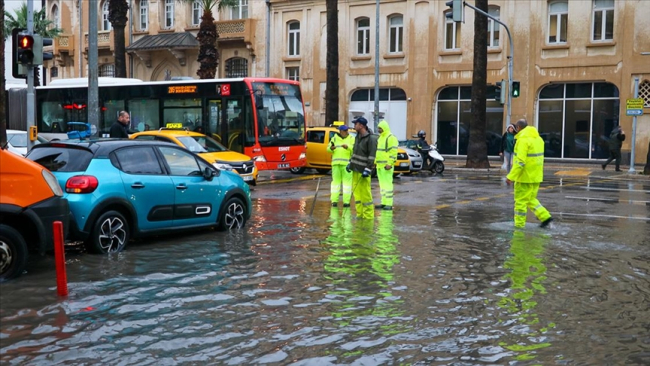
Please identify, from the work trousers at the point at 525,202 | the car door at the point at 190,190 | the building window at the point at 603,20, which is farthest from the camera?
the building window at the point at 603,20

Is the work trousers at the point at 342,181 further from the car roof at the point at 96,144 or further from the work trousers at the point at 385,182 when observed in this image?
the car roof at the point at 96,144

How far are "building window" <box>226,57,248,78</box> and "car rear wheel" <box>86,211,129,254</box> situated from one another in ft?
119

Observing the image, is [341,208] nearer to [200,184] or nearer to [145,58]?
[200,184]

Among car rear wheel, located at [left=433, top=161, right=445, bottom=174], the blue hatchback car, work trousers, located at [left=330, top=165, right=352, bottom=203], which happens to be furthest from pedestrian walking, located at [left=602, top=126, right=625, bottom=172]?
the blue hatchback car

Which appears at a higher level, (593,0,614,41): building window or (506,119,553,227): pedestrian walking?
(593,0,614,41): building window

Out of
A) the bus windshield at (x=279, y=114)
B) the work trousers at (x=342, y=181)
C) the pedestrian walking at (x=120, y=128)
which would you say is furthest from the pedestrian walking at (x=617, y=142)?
the pedestrian walking at (x=120, y=128)

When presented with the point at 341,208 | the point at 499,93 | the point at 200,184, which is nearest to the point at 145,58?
the point at 499,93

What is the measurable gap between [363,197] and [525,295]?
261 inches

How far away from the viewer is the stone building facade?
3459cm

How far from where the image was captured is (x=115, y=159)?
10477 millimetres

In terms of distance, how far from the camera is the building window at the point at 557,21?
35.8m

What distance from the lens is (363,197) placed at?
14570mm

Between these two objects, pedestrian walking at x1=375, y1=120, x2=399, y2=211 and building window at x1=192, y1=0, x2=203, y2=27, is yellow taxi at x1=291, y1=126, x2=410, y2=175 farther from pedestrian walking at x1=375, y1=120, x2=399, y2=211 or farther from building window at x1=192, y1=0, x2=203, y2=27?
building window at x1=192, y1=0, x2=203, y2=27

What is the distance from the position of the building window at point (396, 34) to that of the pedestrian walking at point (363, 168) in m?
26.7
